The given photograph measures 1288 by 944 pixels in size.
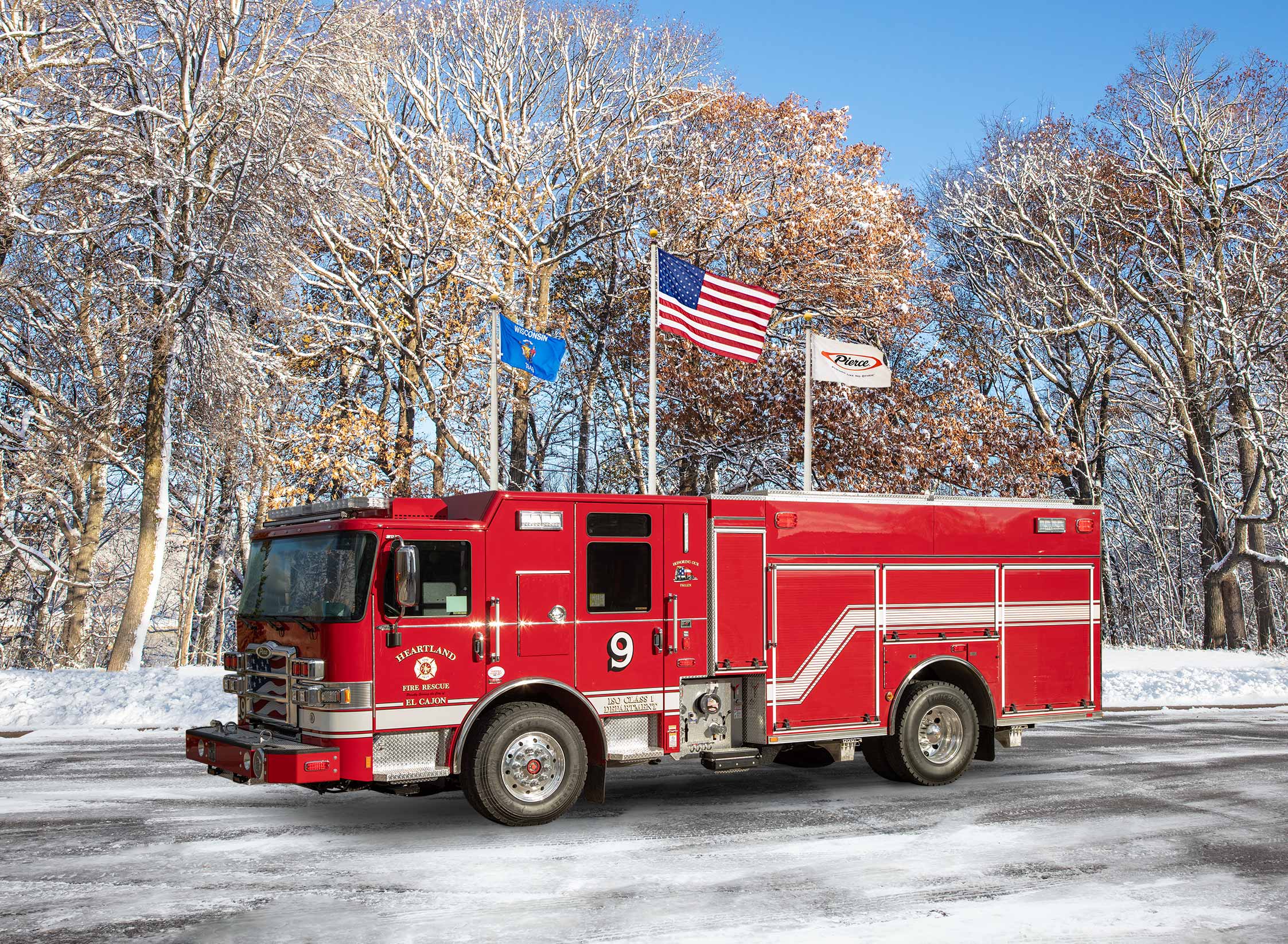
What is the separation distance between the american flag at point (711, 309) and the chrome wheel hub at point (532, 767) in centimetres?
980

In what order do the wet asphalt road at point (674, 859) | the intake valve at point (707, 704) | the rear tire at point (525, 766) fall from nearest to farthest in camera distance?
the wet asphalt road at point (674, 859) → the rear tire at point (525, 766) → the intake valve at point (707, 704)

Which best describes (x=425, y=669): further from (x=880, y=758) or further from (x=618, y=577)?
(x=880, y=758)

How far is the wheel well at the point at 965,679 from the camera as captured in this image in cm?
1122

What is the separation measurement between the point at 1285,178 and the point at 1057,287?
623 cm

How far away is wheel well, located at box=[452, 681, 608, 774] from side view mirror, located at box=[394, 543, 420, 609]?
3.65 feet

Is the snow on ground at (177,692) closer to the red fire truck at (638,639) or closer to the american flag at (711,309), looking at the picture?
the red fire truck at (638,639)

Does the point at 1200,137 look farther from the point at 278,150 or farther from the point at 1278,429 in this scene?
the point at 278,150

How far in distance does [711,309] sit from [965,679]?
27.2 ft

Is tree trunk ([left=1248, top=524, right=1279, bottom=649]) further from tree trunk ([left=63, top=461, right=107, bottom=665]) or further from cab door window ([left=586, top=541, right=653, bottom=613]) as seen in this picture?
tree trunk ([left=63, top=461, right=107, bottom=665])

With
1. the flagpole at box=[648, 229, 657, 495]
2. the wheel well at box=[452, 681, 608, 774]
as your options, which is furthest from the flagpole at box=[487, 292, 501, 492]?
the wheel well at box=[452, 681, 608, 774]

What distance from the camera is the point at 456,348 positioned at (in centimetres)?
2658

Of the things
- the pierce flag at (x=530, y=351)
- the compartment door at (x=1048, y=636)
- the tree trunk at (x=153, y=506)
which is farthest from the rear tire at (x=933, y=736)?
the tree trunk at (x=153, y=506)

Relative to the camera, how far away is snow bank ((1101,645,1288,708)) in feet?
63.1

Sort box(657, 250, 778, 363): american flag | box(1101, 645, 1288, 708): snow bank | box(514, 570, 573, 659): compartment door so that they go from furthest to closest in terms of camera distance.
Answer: box(1101, 645, 1288, 708): snow bank
box(657, 250, 778, 363): american flag
box(514, 570, 573, 659): compartment door
